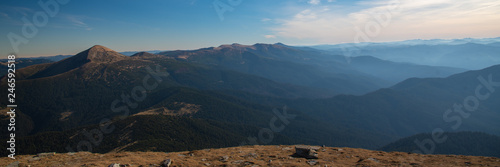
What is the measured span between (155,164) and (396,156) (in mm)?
36293

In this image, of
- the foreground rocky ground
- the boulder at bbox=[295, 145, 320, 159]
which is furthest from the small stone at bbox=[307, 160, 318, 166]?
the boulder at bbox=[295, 145, 320, 159]

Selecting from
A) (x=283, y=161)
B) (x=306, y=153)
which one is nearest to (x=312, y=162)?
(x=306, y=153)

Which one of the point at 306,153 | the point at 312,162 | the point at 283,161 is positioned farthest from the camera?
the point at 306,153

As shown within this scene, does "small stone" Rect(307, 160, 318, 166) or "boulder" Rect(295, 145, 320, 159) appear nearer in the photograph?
"small stone" Rect(307, 160, 318, 166)

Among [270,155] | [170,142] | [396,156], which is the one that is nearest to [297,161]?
[270,155]

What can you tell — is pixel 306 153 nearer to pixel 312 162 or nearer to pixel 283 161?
pixel 312 162

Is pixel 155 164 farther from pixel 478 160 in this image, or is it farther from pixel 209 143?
pixel 209 143

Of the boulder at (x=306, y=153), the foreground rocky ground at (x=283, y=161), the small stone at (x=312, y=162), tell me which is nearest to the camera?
the small stone at (x=312, y=162)

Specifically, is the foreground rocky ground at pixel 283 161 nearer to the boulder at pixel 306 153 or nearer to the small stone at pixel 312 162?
the small stone at pixel 312 162

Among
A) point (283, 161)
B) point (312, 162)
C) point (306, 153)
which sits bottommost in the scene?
point (283, 161)

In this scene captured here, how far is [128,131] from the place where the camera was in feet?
514

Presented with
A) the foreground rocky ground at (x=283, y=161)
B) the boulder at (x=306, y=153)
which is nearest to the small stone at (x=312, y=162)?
the foreground rocky ground at (x=283, y=161)

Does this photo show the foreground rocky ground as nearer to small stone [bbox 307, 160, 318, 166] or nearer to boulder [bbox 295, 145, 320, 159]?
small stone [bbox 307, 160, 318, 166]

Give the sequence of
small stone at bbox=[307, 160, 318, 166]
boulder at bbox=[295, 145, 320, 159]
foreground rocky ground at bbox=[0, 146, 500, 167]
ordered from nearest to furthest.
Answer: small stone at bbox=[307, 160, 318, 166], foreground rocky ground at bbox=[0, 146, 500, 167], boulder at bbox=[295, 145, 320, 159]
